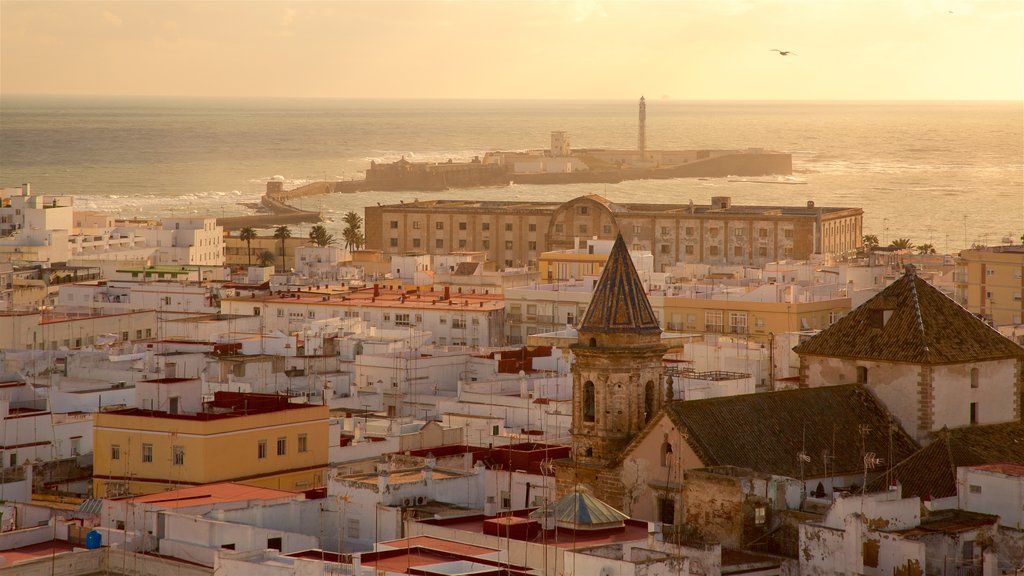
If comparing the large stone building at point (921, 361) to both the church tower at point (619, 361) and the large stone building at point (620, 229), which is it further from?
the large stone building at point (620, 229)

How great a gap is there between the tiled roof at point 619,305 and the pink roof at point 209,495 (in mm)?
5271

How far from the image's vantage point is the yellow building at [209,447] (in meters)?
36.9

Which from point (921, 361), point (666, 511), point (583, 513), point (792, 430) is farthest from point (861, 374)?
point (583, 513)

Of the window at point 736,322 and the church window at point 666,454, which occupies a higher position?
the window at point 736,322

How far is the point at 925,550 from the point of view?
98.1 ft

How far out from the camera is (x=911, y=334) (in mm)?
36375

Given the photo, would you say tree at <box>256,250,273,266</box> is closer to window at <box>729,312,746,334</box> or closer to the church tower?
window at <box>729,312,746,334</box>

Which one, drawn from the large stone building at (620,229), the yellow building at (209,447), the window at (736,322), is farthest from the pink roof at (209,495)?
the large stone building at (620,229)

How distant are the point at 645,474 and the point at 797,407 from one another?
2.87m

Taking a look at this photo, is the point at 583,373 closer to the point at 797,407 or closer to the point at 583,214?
the point at 797,407

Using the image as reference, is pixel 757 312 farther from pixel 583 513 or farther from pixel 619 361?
pixel 583 513

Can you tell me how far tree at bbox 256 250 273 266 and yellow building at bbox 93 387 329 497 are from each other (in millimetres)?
62322

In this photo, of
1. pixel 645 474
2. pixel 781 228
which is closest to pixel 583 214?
pixel 781 228

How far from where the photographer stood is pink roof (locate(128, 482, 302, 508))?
3309cm
